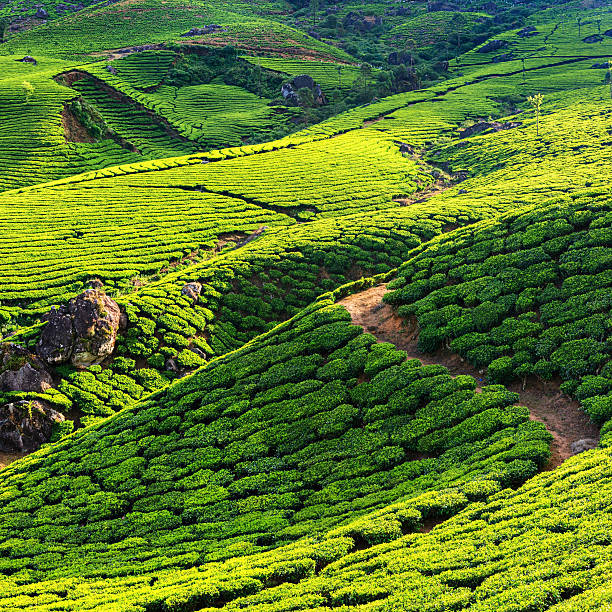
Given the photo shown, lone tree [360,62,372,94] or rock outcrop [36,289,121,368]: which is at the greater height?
lone tree [360,62,372,94]

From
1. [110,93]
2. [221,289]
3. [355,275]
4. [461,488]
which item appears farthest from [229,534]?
[110,93]

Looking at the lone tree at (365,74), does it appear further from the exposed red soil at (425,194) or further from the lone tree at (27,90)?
the lone tree at (27,90)

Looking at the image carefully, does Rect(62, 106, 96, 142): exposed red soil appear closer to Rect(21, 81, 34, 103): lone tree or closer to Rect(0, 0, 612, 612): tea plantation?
Rect(21, 81, 34, 103): lone tree

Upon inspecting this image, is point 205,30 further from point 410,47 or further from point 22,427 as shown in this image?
point 22,427

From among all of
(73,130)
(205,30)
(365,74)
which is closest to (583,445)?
(73,130)

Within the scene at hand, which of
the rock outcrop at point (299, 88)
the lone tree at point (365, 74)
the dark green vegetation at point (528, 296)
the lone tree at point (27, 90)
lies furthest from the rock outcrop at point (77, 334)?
the lone tree at point (365, 74)

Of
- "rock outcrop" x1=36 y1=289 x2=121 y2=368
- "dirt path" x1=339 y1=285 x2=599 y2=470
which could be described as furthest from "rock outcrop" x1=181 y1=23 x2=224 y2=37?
"dirt path" x1=339 y1=285 x2=599 y2=470
